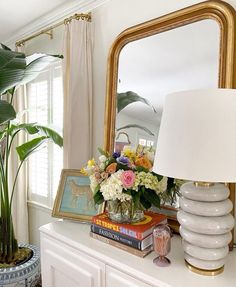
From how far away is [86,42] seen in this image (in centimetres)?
199

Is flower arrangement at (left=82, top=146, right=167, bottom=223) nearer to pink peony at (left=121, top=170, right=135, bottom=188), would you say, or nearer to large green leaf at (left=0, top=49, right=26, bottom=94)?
pink peony at (left=121, top=170, right=135, bottom=188)

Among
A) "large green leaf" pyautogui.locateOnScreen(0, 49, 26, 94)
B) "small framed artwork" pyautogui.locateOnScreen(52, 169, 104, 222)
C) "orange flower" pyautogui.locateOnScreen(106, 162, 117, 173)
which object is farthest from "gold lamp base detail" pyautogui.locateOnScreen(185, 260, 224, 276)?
"large green leaf" pyautogui.locateOnScreen(0, 49, 26, 94)

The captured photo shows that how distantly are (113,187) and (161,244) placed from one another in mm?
340

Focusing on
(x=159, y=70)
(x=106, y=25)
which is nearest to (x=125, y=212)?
(x=159, y=70)

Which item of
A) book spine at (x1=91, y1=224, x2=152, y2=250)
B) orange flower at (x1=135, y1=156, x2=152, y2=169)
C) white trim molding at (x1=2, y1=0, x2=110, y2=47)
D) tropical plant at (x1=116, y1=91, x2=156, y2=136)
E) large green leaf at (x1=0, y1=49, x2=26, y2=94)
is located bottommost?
book spine at (x1=91, y1=224, x2=152, y2=250)

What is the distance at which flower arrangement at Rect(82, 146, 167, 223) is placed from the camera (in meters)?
1.25

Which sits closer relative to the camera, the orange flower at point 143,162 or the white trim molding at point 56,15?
the orange flower at point 143,162

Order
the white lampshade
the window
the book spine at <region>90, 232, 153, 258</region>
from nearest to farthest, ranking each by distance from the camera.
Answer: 1. the white lampshade
2. the book spine at <region>90, 232, 153, 258</region>
3. the window

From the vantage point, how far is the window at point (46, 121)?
2.58 m

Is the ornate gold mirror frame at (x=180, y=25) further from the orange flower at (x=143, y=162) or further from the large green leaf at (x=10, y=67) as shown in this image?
the large green leaf at (x=10, y=67)

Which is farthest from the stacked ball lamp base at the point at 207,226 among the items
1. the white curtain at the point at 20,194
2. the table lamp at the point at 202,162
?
the white curtain at the point at 20,194

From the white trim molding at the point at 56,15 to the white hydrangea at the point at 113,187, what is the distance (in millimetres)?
1391

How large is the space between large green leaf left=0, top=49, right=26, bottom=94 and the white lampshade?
0.99 meters

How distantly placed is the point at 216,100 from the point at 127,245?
82cm
